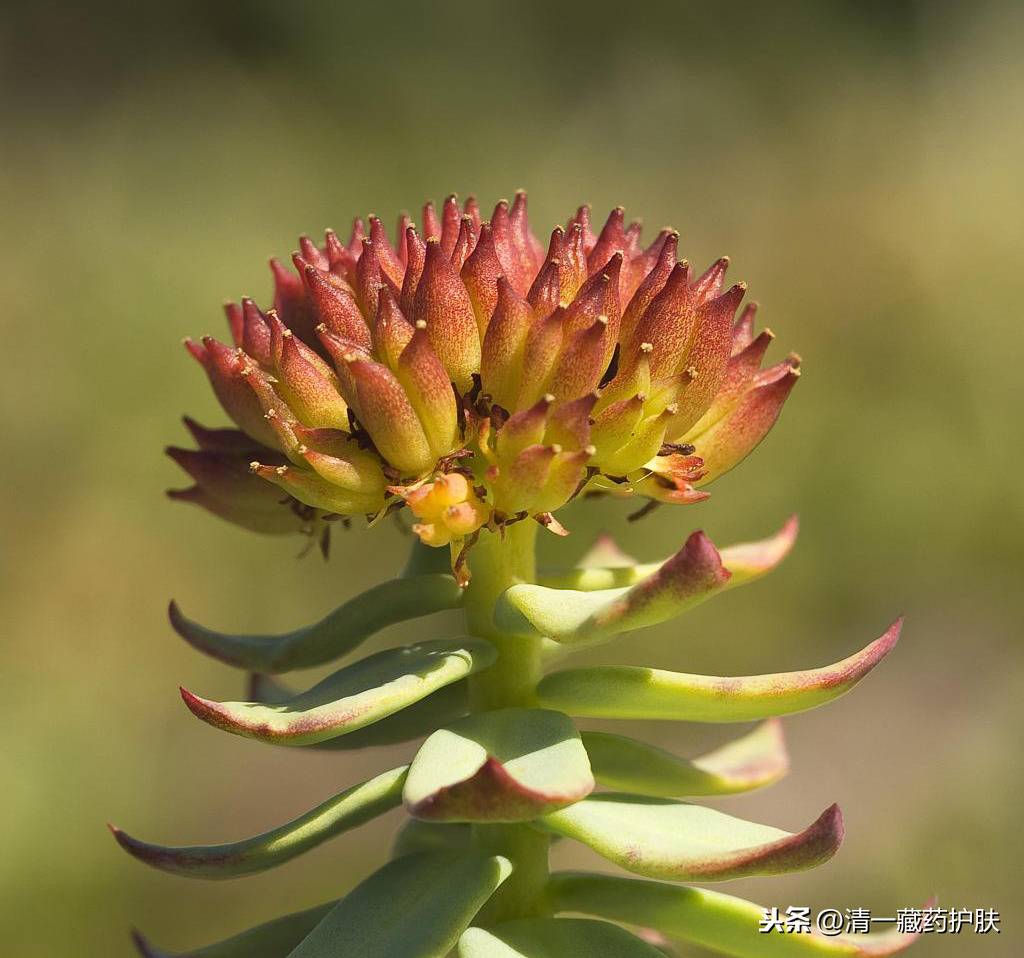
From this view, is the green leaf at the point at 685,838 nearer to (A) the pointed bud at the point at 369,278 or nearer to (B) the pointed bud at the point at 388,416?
(B) the pointed bud at the point at 388,416

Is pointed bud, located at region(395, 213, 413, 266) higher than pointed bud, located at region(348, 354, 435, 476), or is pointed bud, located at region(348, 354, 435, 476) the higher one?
pointed bud, located at region(395, 213, 413, 266)

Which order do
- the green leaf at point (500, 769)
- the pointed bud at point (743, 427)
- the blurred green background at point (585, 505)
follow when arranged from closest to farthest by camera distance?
the green leaf at point (500, 769) < the pointed bud at point (743, 427) < the blurred green background at point (585, 505)

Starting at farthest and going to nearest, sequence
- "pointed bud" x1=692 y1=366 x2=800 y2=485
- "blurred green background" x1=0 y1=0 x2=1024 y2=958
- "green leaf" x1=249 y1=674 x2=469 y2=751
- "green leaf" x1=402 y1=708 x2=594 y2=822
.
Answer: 1. "blurred green background" x1=0 y1=0 x2=1024 y2=958
2. "green leaf" x1=249 y1=674 x2=469 y2=751
3. "pointed bud" x1=692 y1=366 x2=800 y2=485
4. "green leaf" x1=402 y1=708 x2=594 y2=822

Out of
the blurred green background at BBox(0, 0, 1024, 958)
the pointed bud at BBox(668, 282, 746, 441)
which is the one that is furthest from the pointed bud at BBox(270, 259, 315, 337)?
the blurred green background at BBox(0, 0, 1024, 958)

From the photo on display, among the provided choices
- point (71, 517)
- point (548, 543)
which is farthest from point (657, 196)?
point (71, 517)

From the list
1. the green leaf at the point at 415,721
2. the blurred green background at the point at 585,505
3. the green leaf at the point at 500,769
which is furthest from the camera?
the blurred green background at the point at 585,505

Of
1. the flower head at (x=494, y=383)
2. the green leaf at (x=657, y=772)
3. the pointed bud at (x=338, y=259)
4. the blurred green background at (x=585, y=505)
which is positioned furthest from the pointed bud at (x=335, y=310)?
the blurred green background at (x=585, y=505)

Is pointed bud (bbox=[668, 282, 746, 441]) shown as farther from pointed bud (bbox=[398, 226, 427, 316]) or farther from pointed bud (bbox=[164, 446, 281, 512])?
pointed bud (bbox=[164, 446, 281, 512])

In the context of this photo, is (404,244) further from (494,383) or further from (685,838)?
(685,838)
